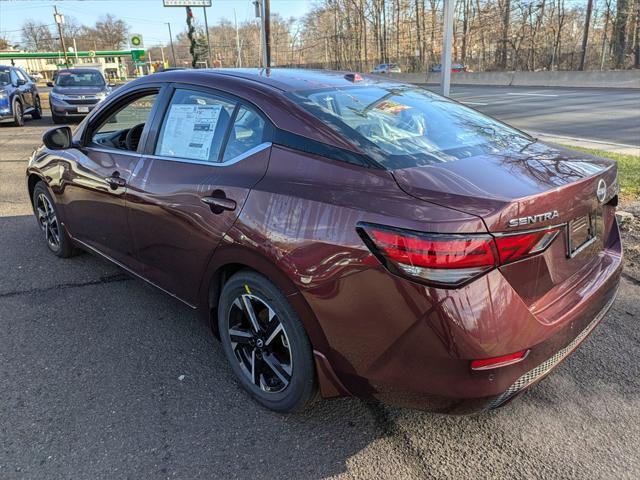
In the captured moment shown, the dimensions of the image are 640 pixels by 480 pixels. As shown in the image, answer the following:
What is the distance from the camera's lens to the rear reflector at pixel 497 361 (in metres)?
1.83

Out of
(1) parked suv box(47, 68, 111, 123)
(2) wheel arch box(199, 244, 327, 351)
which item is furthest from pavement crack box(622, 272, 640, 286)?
(1) parked suv box(47, 68, 111, 123)

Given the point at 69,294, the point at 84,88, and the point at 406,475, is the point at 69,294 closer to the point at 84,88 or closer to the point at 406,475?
the point at 406,475

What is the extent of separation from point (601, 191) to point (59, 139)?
12.2 ft

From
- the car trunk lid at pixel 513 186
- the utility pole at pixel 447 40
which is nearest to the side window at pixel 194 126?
the car trunk lid at pixel 513 186

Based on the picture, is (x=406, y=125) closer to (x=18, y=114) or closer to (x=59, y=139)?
(x=59, y=139)

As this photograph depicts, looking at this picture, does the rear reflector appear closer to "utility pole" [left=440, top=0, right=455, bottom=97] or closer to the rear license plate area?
the rear license plate area

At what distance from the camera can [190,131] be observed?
286 centimetres

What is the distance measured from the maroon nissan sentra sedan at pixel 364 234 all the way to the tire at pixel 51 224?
1494mm

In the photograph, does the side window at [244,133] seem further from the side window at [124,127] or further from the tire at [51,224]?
the tire at [51,224]

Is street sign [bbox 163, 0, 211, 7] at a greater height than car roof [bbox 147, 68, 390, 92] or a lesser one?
greater

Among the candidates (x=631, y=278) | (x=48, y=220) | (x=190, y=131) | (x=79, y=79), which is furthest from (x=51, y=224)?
(x=79, y=79)

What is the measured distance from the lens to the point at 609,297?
2465 mm

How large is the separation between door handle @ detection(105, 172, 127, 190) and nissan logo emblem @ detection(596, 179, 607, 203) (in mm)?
2704

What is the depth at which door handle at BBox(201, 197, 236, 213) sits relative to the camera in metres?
2.41
